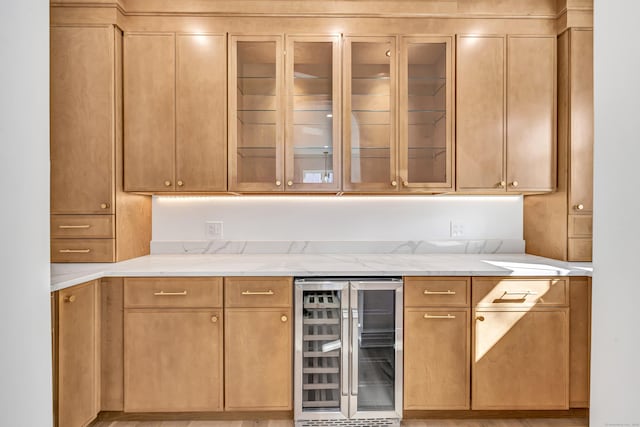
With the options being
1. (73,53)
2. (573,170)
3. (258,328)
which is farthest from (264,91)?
(573,170)

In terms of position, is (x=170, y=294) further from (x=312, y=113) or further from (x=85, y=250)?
(x=312, y=113)

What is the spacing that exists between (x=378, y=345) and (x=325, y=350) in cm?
29

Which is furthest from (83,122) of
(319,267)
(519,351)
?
(519,351)

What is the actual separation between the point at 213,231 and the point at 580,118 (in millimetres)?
2494

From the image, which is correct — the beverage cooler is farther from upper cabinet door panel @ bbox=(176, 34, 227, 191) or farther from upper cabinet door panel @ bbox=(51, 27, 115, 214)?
upper cabinet door panel @ bbox=(51, 27, 115, 214)

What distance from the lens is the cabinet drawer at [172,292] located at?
1945 millimetres

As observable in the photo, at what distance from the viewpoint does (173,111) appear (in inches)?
87.7

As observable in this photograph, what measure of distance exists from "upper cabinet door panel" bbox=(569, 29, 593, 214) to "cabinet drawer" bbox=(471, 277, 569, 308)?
0.56 m

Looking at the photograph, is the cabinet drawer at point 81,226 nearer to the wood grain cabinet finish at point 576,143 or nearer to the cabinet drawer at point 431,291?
the cabinet drawer at point 431,291

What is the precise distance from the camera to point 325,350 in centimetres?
196

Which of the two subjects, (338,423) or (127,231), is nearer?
(338,423)

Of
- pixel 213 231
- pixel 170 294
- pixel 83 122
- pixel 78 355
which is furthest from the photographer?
pixel 213 231
